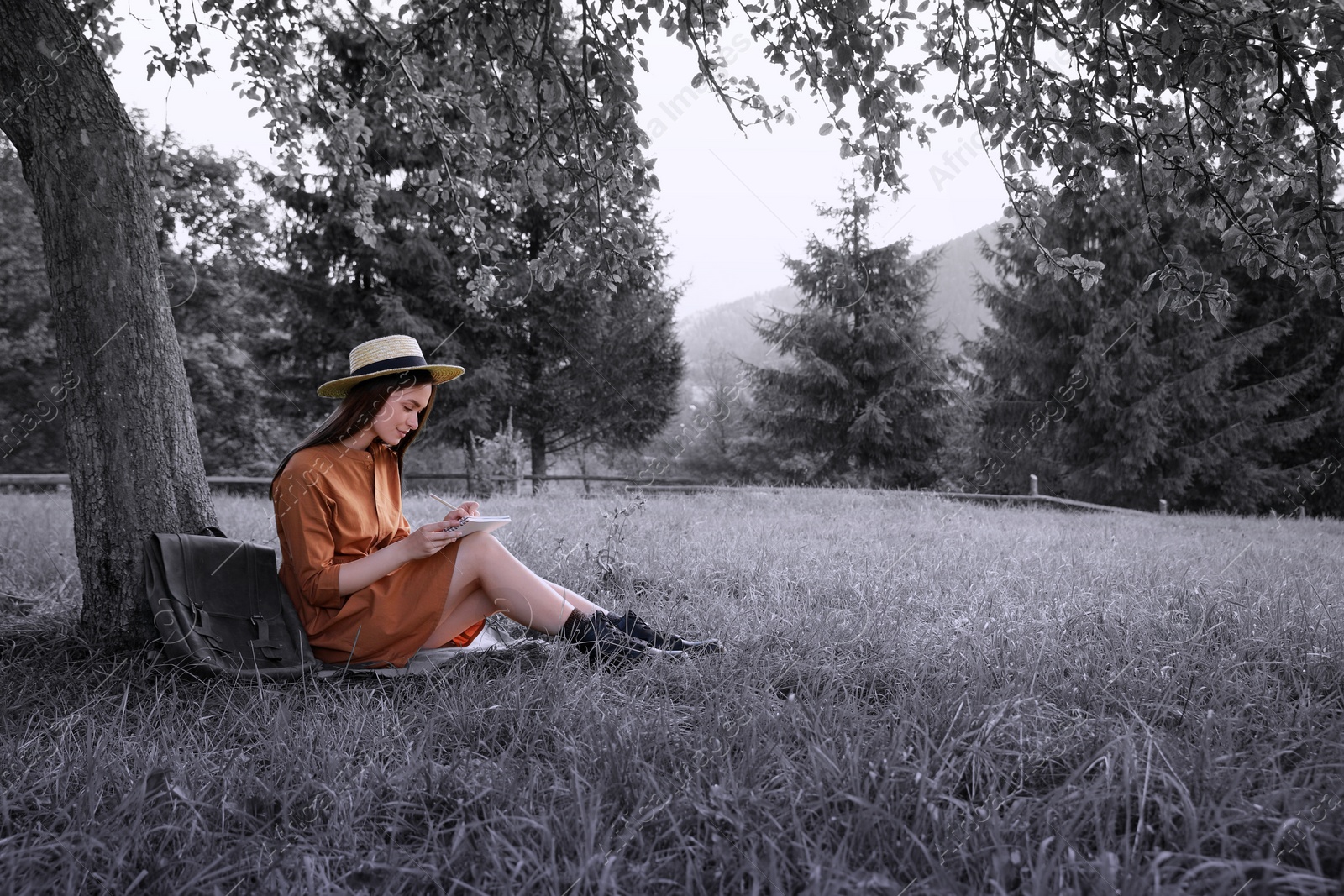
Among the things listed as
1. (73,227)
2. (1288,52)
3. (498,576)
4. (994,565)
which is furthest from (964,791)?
(73,227)

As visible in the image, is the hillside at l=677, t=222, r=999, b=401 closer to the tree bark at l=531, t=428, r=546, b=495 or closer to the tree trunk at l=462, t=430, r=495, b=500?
the tree bark at l=531, t=428, r=546, b=495

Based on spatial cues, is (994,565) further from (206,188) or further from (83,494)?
(206,188)

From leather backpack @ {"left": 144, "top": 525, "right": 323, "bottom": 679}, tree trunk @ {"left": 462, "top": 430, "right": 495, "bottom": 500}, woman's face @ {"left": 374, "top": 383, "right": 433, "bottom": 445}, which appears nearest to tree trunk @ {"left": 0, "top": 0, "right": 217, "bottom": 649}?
leather backpack @ {"left": 144, "top": 525, "right": 323, "bottom": 679}

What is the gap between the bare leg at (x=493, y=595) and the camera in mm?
2570

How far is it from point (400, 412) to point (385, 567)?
59 centimetres

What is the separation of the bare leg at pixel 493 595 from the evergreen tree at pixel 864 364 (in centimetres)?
1470

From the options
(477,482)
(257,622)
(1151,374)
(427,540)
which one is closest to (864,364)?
(1151,374)

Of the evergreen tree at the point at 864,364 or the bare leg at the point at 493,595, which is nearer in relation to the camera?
the bare leg at the point at 493,595

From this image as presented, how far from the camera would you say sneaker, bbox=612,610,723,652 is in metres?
2.63

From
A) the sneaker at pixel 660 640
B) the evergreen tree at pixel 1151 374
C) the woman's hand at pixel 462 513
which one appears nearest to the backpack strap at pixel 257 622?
the woman's hand at pixel 462 513

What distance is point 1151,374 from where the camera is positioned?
50.7 ft

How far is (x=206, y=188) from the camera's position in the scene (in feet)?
45.3

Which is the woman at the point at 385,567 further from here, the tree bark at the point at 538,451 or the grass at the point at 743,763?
the tree bark at the point at 538,451

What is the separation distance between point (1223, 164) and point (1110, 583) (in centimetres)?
224
